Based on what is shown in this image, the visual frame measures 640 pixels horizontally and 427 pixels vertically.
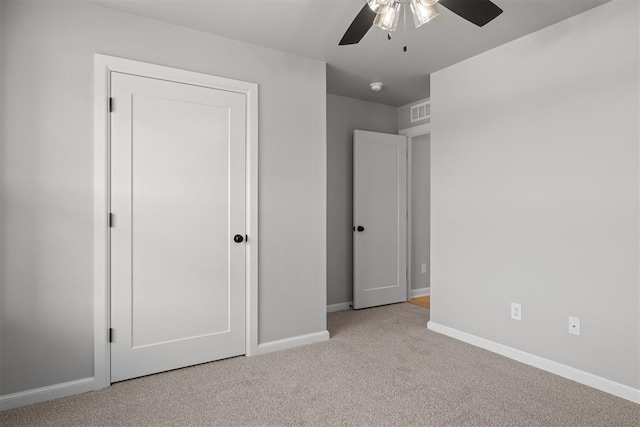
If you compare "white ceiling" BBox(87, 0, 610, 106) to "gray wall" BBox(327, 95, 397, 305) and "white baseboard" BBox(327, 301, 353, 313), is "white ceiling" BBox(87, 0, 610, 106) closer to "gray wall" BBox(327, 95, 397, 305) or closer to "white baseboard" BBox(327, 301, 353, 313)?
"gray wall" BBox(327, 95, 397, 305)

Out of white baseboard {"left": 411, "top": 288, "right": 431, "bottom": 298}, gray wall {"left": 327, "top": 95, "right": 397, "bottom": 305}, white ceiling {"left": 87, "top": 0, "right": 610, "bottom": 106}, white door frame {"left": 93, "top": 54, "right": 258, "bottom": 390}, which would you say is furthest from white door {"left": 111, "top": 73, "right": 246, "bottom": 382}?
white baseboard {"left": 411, "top": 288, "right": 431, "bottom": 298}

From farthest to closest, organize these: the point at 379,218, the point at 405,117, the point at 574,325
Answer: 1. the point at 405,117
2. the point at 379,218
3. the point at 574,325

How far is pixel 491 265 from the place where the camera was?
3.02m

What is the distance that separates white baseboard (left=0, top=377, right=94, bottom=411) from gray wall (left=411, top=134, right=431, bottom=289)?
3.70m

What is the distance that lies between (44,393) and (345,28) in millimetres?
3019

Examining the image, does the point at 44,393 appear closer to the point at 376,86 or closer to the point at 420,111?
the point at 376,86

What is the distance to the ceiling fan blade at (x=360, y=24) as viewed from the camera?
180 centimetres

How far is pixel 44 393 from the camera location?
2.22m

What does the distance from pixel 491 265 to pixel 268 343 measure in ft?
6.23

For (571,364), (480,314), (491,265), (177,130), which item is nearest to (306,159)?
(177,130)

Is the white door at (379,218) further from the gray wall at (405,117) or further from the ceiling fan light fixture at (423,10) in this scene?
the ceiling fan light fixture at (423,10)

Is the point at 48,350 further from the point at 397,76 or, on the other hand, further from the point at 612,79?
the point at 612,79

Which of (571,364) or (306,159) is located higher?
(306,159)

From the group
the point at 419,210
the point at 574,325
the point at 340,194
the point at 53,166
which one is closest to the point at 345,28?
the point at 340,194
